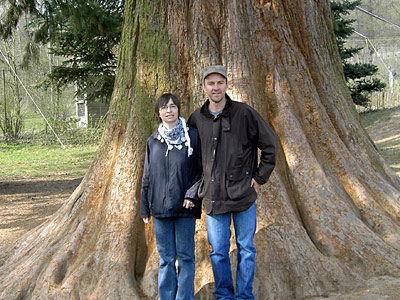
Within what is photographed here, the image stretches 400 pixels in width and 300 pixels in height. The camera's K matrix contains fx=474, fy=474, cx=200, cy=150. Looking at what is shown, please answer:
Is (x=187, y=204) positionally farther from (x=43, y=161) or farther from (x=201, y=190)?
(x=43, y=161)

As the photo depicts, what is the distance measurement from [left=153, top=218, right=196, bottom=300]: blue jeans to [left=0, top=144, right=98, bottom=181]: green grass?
9.69 m

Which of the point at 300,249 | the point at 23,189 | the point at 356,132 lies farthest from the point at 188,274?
the point at 23,189

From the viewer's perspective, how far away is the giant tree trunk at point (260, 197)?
4.61 meters

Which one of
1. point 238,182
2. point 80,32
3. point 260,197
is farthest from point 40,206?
point 238,182

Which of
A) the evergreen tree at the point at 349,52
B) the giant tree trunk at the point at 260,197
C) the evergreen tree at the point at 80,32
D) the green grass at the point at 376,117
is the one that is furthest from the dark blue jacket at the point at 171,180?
the green grass at the point at 376,117

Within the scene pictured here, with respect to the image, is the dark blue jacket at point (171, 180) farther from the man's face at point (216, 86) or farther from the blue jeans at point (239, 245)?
the man's face at point (216, 86)

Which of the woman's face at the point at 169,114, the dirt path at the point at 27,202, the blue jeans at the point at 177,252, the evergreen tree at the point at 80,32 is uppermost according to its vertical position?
the evergreen tree at the point at 80,32

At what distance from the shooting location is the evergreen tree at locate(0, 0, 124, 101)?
388 inches

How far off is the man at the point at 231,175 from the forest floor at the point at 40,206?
1.12 m

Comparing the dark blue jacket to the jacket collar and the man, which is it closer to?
the man

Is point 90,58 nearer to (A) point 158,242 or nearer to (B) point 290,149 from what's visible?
(B) point 290,149

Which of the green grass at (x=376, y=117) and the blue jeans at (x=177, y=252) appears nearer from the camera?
the blue jeans at (x=177, y=252)

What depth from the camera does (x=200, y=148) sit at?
13.0 ft

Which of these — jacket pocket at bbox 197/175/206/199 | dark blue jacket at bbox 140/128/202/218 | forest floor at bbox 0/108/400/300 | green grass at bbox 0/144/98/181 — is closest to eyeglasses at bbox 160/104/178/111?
dark blue jacket at bbox 140/128/202/218
